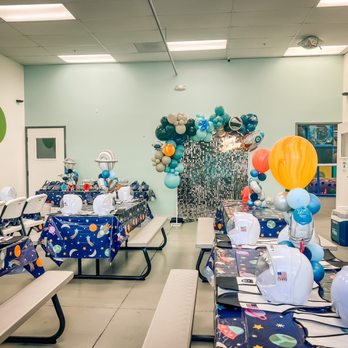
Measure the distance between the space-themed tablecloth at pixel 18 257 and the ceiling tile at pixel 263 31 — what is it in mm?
4969

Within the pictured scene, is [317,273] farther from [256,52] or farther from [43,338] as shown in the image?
[256,52]

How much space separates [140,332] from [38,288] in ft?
2.80

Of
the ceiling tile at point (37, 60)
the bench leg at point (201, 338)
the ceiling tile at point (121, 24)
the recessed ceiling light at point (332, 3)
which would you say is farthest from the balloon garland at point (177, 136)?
the ceiling tile at point (37, 60)

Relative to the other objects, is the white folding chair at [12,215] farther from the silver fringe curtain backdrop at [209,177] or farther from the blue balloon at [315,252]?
the blue balloon at [315,252]

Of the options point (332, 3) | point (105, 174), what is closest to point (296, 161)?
point (105, 174)

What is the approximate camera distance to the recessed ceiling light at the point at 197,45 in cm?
699

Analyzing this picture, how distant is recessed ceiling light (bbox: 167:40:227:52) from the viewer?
6.99 m

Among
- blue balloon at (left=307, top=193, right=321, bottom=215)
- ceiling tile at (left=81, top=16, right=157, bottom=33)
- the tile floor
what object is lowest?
the tile floor

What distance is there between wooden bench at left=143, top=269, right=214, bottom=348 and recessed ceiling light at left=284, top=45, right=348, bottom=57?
610 cm

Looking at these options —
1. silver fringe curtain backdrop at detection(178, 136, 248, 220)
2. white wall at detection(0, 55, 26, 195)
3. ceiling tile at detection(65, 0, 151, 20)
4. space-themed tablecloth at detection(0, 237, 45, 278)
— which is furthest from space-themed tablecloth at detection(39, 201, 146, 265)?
white wall at detection(0, 55, 26, 195)

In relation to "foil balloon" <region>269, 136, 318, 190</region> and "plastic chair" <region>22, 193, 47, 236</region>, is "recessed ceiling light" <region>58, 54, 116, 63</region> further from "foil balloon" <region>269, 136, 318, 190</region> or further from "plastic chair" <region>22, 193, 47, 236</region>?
"foil balloon" <region>269, 136, 318, 190</region>

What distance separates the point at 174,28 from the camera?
6.16 meters

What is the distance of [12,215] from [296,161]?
4045 millimetres

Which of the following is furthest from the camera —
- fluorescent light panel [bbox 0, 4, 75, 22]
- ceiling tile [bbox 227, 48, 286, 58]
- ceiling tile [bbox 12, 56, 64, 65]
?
ceiling tile [bbox 12, 56, 64, 65]
